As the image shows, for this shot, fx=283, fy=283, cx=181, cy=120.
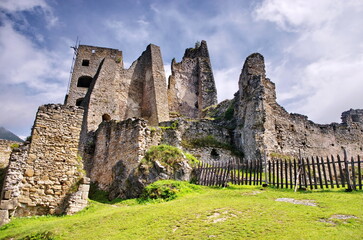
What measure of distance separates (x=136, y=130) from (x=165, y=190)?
5.15m

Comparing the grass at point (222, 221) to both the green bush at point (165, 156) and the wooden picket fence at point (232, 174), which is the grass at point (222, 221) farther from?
the green bush at point (165, 156)

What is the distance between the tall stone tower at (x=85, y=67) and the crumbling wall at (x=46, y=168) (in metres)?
20.8

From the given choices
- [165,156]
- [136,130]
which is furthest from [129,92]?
[165,156]

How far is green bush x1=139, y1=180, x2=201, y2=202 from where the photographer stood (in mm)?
12523

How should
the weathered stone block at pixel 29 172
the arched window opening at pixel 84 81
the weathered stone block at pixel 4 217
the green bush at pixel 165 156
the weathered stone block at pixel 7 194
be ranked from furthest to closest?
the arched window opening at pixel 84 81, the green bush at pixel 165 156, the weathered stone block at pixel 29 172, the weathered stone block at pixel 7 194, the weathered stone block at pixel 4 217

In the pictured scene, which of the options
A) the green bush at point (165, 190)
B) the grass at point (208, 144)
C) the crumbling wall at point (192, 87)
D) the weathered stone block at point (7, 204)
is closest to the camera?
the weathered stone block at point (7, 204)

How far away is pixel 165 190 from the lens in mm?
12797

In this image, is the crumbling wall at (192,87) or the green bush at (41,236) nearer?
the green bush at (41,236)

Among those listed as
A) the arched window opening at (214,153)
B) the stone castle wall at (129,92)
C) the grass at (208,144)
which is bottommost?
the arched window opening at (214,153)

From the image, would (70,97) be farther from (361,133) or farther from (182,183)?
(361,133)

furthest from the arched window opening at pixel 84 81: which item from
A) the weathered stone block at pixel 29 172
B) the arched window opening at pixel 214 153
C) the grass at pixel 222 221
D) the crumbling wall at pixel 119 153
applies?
the grass at pixel 222 221

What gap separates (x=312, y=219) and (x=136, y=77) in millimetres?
28457

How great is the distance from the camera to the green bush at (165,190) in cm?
1252

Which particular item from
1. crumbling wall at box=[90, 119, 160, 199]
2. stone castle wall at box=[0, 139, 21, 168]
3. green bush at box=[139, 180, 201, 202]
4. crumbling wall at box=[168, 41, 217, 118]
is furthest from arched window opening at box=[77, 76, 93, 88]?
green bush at box=[139, 180, 201, 202]
